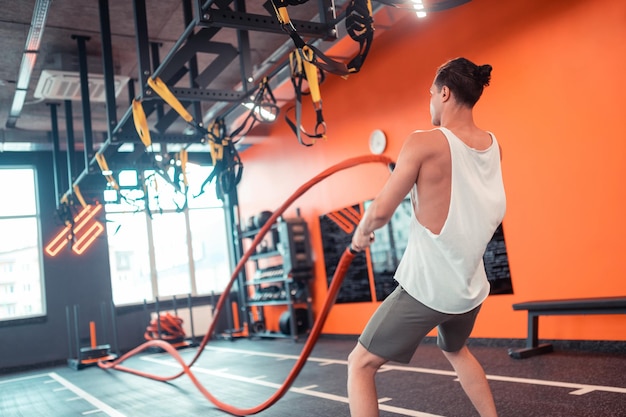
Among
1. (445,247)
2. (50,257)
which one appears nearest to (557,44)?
(445,247)

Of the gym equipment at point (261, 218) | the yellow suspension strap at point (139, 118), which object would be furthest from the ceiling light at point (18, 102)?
the gym equipment at point (261, 218)

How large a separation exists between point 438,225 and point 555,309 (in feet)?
9.99

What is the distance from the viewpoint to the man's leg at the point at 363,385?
1.90m

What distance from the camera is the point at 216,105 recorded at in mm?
7715

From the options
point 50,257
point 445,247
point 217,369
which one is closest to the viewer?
point 445,247

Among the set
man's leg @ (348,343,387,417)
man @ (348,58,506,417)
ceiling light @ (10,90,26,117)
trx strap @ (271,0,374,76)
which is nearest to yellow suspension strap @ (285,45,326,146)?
trx strap @ (271,0,374,76)

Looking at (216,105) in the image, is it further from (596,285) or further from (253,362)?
(596,285)

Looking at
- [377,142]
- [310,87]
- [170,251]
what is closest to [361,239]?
[310,87]

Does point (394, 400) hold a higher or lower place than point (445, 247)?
lower

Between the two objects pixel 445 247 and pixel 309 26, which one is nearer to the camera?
pixel 445 247

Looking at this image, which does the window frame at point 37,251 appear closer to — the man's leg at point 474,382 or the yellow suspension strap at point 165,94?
the yellow suspension strap at point 165,94

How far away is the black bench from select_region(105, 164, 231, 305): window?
20.6 ft

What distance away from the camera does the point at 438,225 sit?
6.11ft

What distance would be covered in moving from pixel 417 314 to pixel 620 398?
175 cm
